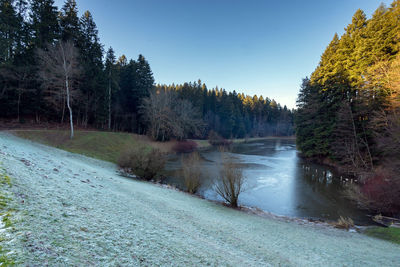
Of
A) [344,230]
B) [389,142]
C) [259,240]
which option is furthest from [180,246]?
[389,142]

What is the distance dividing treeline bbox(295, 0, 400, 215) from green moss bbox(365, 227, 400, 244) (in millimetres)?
3637

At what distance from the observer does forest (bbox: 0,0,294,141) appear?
923 inches

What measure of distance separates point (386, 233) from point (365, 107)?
16.1 m

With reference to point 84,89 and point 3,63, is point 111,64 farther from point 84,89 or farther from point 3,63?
point 3,63

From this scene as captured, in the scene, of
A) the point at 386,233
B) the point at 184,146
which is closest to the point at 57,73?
the point at 184,146

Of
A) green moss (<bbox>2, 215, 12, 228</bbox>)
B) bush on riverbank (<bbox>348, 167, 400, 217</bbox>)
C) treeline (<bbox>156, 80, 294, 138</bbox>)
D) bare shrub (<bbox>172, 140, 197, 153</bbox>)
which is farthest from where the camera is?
treeline (<bbox>156, 80, 294, 138</bbox>)

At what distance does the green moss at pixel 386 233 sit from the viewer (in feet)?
24.0

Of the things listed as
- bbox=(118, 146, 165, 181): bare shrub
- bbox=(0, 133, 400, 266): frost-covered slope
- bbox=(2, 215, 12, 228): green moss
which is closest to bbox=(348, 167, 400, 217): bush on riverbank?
bbox=(0, 133, 400, 266): frost-covered slope

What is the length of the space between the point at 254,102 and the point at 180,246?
99.7 m

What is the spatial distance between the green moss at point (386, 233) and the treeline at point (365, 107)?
3.64 meters

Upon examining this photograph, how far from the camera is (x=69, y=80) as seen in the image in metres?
22.6

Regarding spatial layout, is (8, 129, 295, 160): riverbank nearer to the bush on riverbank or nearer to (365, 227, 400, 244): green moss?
(365, 227, 400, 244): green moss

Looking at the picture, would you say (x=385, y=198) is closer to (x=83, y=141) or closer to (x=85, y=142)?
(x=85, y=142)

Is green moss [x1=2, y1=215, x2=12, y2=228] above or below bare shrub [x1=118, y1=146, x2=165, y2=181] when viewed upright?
above
